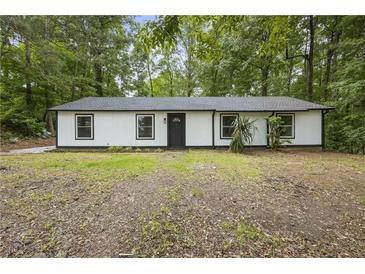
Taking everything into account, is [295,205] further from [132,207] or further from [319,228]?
[132,207]

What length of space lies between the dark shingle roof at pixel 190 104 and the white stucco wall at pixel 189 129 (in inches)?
11.5

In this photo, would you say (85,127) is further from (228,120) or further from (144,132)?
(228,120)

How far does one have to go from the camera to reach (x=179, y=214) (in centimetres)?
330

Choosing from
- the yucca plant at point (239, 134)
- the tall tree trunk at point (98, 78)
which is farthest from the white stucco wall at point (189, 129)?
the tall tree trunk at point (98, 78)

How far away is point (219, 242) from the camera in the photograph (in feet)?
8.70

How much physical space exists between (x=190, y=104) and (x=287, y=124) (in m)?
4.96

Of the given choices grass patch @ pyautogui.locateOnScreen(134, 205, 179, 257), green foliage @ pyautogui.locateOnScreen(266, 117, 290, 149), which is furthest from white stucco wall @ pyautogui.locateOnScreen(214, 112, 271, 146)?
grass patch @ pyautogui.locateOnScreen(134, 205, 179, 257)

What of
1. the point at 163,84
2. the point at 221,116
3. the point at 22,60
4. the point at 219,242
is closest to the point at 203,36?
the point at 219,242

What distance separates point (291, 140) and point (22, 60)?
1507 centimetres

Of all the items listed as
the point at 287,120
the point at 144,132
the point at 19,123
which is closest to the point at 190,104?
the point at 144,132

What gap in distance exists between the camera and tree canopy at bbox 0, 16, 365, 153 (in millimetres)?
A: 8938

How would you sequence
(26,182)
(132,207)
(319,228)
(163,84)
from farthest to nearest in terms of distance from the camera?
(163,84) → (26,182) → (132,207) → (319,228)

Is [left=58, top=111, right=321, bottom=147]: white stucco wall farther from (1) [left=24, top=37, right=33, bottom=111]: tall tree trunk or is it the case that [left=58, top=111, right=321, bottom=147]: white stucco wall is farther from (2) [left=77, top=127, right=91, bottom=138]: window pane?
(1) [left=24, top=37, right=33, bottom=111]: tall tree trunk

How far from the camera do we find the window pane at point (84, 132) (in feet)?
36.7
